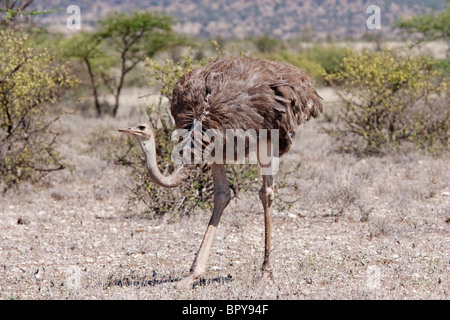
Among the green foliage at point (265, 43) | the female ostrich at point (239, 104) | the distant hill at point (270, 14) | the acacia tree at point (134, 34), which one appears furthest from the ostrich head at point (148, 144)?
the distant hill at point (270, 14)

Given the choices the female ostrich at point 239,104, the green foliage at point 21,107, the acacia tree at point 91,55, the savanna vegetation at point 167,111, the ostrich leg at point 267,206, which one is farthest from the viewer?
the acacia tree at point 91,55

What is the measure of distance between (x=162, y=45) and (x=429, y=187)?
12.6 metres

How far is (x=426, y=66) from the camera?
10.7m

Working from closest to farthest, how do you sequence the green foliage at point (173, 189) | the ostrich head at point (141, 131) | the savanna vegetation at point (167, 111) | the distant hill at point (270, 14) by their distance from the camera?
1. the ostrich head at point (141, 131)
2. the green foliage at point (173, 189)
3. the savanna vegetation at point (167, 111)
4. the distant hill at point (270, 14)

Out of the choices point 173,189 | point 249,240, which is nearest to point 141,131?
point 249,240

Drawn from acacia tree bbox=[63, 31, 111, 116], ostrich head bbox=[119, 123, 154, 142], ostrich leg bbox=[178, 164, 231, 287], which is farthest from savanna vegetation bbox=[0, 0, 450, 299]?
acacia tree bbox=[63, 31, 111, 116]

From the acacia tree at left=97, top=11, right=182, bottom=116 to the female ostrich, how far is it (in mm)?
12526

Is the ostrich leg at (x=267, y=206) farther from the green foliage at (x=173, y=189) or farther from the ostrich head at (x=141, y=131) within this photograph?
the green foliage at (x=173, y=189)

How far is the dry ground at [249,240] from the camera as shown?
511cm

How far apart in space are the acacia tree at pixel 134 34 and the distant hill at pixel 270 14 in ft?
146

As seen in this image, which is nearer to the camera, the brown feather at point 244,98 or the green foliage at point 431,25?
the brown feather at point 244,98

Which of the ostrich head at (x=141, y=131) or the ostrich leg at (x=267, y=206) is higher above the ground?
the ostrich head at (x=141, y=131)

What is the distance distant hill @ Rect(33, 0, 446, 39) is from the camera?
221ft
